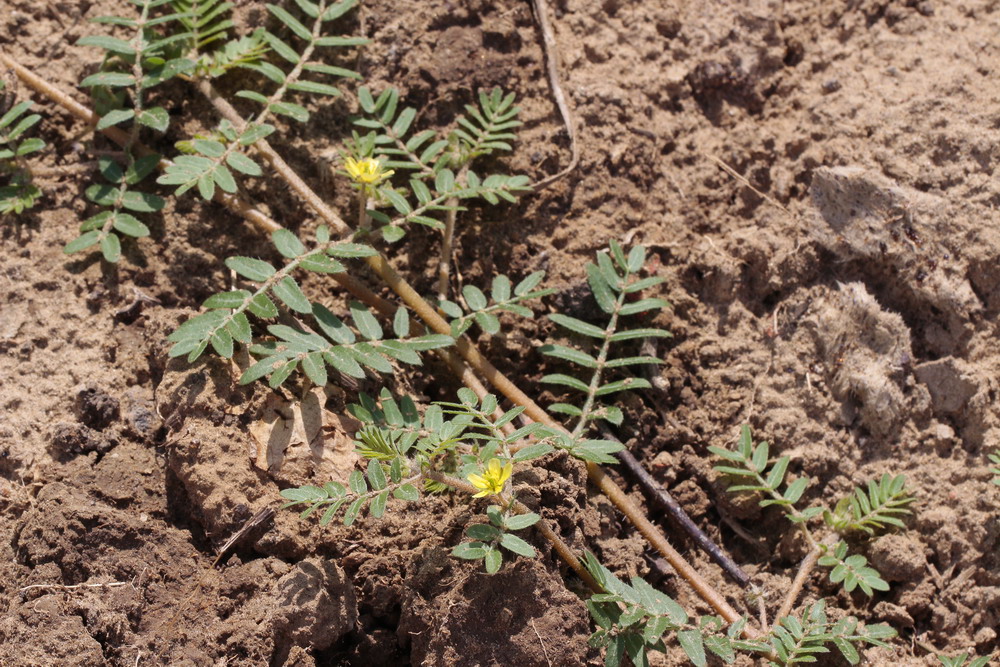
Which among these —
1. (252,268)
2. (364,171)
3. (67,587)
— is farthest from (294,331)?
(67,587)

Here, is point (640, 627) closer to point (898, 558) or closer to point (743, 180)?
point (898, 558)

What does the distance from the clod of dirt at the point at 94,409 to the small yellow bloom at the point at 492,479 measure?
3.77 ft

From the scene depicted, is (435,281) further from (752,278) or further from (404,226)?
(752,278)

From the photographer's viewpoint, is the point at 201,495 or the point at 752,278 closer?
the point at 201,495

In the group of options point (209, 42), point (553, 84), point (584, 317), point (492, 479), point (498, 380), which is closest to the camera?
point (492, 479)

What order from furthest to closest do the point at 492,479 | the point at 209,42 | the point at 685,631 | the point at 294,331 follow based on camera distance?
the point at 209,42
the point at 294,331
the point at 685,631
the point at 492,479

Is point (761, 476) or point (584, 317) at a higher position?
point (584, 317)

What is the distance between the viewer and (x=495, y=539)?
250 cm

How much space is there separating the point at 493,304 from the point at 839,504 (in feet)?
4.25

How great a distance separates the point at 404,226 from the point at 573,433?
987 millimetres

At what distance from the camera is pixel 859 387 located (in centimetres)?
311

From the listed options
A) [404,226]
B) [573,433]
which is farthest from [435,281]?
[573,433]

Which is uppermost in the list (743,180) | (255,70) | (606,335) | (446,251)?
(255,70)

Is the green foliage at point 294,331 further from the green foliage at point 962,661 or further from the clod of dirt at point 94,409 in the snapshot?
the green foliage at point 962,661
